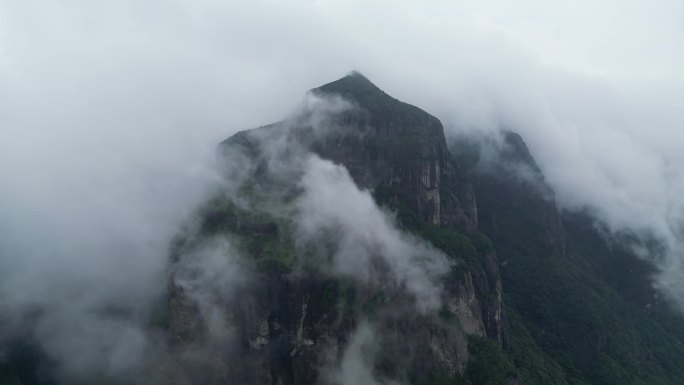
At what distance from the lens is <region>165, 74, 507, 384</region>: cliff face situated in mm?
107000

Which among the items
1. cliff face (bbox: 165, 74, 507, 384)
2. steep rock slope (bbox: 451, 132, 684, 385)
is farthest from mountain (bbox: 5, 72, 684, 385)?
steep rock slope (bbox: 451, 132, 684, 385)

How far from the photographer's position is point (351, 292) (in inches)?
4459

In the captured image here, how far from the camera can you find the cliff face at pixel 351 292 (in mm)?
107000

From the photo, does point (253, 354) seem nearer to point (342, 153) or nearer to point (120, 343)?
point (120, 343)

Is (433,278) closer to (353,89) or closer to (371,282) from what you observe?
(371,282)

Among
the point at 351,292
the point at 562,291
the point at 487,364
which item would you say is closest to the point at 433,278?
the point at 487,364

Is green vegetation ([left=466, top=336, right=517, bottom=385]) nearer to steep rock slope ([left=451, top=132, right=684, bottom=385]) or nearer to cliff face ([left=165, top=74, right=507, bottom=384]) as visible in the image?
cliff face ([left=165, top=74, right=507, bottom=384])

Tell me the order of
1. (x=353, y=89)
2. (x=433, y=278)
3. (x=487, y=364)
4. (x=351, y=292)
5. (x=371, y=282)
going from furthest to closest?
(x=353, y=89) < (x=433, y=278) < (x=371, y=282) < (x=487, y=364) < (x=351, y=292)

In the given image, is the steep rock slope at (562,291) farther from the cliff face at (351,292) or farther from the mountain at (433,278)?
the cliff face at (351,292)

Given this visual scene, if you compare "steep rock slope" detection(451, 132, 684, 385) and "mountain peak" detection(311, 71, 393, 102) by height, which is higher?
"mountain peak" detection(311, 71, 393, 102)

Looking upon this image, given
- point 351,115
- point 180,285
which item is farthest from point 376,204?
point 180,285

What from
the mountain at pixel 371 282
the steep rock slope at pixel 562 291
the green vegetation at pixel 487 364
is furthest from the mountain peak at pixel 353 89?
the green vegetation at pixel 487 364

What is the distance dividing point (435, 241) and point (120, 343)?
6246 centimetres

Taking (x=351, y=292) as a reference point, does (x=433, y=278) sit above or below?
above
